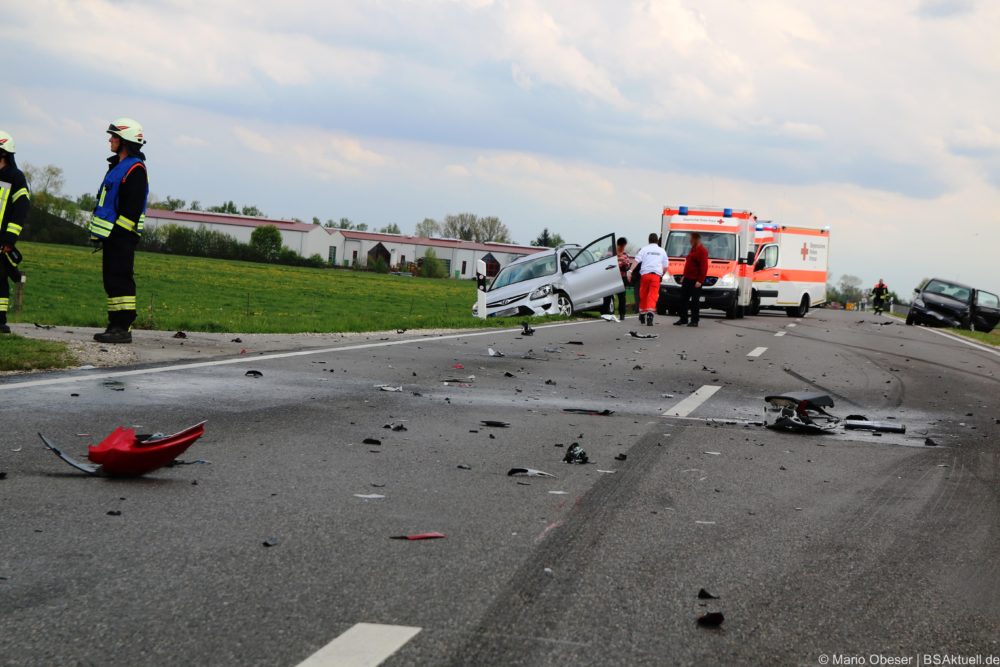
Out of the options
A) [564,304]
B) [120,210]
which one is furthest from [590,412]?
[564,304]

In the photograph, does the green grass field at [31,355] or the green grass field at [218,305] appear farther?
the green grass field at [218,305]

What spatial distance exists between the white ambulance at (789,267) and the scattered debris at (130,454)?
104 feet

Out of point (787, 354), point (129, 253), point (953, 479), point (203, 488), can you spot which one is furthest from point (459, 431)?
point (787, 354)

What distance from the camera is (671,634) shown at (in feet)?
12.0

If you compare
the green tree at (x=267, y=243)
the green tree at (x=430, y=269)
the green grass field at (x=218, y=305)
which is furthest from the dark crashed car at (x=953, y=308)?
the green tree at (x=430, y=269)

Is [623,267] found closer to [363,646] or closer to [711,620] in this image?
[711,620]

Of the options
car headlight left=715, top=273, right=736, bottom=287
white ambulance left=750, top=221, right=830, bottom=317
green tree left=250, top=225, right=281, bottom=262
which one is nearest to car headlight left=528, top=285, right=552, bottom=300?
car headlight left=715, top=273, right=736, bottom=287

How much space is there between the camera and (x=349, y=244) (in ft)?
519

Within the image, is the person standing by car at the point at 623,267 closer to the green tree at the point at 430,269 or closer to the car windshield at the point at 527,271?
the car windshield at the point at 527,271

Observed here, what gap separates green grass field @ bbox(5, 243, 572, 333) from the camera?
61.0 feet

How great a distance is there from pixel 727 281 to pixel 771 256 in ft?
23.8

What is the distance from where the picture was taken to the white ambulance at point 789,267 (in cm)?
3766

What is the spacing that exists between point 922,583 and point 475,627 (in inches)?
72.5

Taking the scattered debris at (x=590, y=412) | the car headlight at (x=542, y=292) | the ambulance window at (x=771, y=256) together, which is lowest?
the scattered debris at (x=590, y=412)
